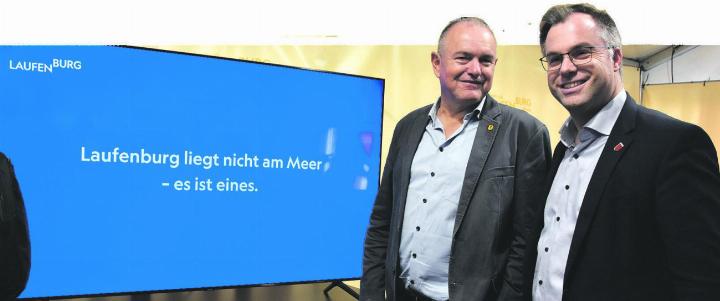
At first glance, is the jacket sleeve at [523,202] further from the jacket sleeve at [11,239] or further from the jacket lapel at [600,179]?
the jacket sleeve at [11,239]

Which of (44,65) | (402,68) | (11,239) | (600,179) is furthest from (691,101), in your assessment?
(11,239)

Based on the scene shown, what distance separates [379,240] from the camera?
184 cm

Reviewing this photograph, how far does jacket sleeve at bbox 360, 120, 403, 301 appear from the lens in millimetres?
1797

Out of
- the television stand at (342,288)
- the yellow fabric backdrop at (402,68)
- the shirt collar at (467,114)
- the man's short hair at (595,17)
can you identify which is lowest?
the television stand at (342,288)

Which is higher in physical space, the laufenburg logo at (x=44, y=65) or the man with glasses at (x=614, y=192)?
the laufenburg logo at (x=44, y=65)

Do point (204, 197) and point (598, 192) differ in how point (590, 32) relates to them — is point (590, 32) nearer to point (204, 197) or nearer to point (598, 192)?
point (598, 192)

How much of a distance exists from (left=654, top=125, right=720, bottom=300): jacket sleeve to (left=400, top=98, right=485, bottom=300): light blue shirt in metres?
0.60

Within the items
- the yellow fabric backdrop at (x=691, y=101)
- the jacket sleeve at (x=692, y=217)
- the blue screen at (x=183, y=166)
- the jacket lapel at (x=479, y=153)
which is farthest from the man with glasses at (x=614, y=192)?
the yellow fabric backdrop at (x=691, y=101)

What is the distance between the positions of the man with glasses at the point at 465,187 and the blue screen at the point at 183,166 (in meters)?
0.72

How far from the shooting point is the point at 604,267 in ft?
3.90

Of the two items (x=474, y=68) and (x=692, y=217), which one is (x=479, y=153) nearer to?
(x=474, y=68)

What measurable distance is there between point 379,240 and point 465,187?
1.42 feet

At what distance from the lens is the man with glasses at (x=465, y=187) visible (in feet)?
4.98

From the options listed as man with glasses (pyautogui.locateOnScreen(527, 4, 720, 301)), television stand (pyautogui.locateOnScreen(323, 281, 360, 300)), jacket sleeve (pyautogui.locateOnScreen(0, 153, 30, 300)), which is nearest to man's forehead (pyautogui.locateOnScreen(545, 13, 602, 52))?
man with glasses (pyautogui.locateOnScreen(527, 4, 720, 301))
